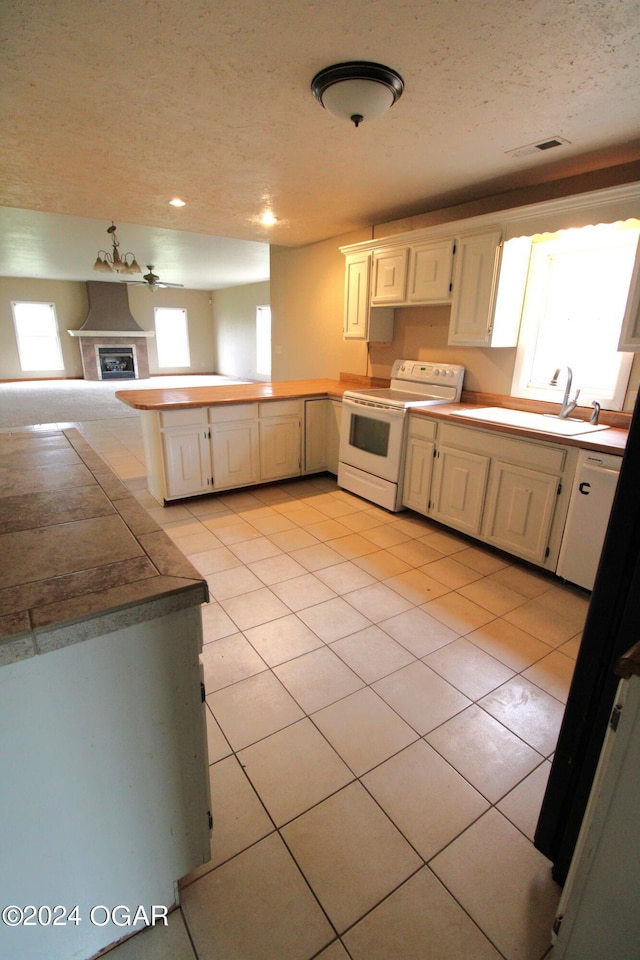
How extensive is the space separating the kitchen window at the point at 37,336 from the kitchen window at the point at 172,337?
8.06ft

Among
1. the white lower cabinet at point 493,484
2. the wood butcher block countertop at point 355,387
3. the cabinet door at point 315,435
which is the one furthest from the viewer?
the cabinet door at point 315,435

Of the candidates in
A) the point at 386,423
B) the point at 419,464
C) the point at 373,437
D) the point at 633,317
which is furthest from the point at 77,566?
the point at 373,437

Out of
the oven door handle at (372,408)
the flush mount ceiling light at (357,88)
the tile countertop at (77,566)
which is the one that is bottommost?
the oven door handle at (372,408)

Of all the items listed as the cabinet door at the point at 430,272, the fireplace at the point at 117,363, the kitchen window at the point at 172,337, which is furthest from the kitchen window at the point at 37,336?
the cabinet door at the point at 430,272

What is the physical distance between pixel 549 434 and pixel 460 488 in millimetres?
731

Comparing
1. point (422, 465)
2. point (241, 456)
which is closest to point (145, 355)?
point (241, 456)

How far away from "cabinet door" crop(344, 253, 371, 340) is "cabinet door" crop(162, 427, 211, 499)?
168cm

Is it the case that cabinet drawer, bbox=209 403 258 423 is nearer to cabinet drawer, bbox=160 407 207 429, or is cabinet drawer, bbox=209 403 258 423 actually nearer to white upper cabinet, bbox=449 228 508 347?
cabinet drawer, bbox=160 407 207 429

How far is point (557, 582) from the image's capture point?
8.91ft

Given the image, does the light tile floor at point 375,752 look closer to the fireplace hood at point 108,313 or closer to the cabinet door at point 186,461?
the cabinet door at point 186,461

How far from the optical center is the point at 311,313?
5.18 meters

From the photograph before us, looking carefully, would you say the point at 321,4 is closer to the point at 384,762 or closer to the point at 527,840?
the point at 384,762

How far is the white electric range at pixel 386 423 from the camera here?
3482mm

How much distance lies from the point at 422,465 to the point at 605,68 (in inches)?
87.0
